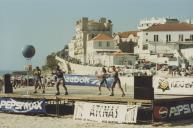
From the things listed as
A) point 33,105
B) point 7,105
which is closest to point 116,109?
point 33,105

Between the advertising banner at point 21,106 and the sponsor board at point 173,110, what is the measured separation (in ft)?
20.5

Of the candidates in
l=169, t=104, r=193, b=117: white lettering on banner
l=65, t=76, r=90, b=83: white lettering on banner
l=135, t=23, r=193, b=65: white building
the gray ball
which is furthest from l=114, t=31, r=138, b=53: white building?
l=169, t=104, r=193, b=117: white lettering on banner

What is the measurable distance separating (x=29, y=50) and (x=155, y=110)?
832 centimetres

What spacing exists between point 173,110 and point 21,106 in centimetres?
809

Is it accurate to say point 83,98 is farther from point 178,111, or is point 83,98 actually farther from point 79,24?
point 79,24

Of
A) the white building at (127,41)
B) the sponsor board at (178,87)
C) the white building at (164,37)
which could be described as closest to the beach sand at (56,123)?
the sponsor board at (178,87)

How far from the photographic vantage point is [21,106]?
27.1m

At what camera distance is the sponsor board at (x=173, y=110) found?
2261 centimetres

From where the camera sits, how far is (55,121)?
24078mm

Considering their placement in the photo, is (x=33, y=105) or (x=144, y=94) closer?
(x=144, y=94)

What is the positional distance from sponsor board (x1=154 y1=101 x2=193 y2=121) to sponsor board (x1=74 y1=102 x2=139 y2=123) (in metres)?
1.00

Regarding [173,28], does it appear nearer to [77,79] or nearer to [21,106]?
[77,79]

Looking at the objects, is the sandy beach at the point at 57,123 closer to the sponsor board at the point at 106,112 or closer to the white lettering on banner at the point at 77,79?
the sponsor board at the point at 106,112

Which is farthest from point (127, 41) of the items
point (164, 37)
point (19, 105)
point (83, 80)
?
point (19, 105)
